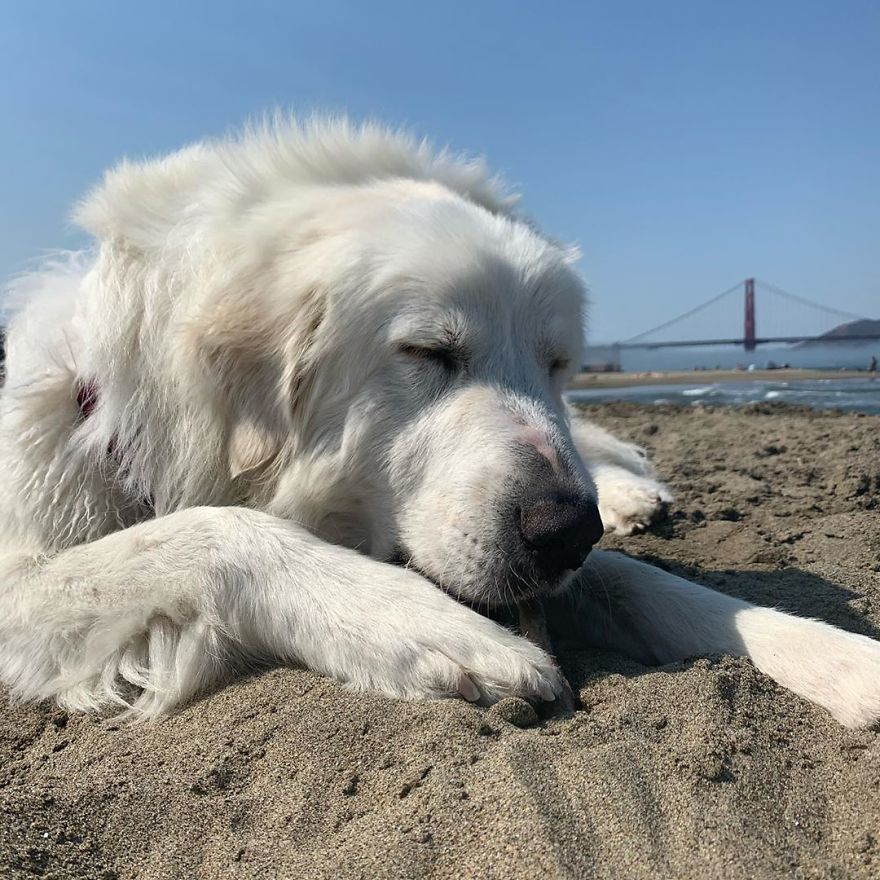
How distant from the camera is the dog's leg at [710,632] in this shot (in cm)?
201

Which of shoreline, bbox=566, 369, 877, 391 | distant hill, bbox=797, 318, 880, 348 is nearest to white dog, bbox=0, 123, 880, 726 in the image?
shoreline, bbox=566, 369, 877, 391

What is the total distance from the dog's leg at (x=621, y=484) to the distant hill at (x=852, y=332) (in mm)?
34524

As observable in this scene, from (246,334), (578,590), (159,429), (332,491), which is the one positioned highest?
(246,334)

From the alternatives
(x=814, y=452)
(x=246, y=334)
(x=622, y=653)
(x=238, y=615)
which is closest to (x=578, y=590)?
(x=622, y=653)

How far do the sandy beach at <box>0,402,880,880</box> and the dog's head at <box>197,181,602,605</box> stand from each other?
1.92 ft

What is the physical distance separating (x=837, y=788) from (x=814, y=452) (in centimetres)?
435

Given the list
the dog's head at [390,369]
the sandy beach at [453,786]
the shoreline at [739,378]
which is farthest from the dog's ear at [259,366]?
the shoreline at [739,378]

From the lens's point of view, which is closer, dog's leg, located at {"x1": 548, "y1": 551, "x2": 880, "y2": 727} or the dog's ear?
dog's leg, located at {"x1": 548, "y1": 551, "x2": 880, "y2": 727}

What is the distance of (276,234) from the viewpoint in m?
2.71

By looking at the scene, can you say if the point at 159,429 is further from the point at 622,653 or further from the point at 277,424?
the point at 622,653

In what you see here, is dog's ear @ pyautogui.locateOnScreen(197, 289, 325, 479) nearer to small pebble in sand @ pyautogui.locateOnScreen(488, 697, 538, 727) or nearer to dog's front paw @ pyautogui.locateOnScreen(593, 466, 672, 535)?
small pebble in sand @ pyautogui.locateOnScreen(488, 697, 538, 727)

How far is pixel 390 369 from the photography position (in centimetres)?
253

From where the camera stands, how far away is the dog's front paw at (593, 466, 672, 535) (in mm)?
4055

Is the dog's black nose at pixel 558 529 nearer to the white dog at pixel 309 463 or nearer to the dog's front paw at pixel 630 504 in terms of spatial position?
the white dog at pixel 309 463
